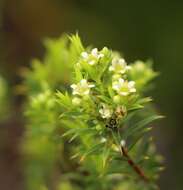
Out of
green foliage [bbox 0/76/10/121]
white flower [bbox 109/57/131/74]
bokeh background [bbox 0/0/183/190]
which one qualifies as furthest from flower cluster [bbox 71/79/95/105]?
bokeh background [bbox 0/0/183/190]

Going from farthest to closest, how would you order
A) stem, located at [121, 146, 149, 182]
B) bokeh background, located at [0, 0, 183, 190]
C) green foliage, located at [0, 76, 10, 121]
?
1. bokeh background, located at [0, 0, 183, 190]
2. green foliage, located at [0, 76, 10, 121]
3. stem, located at [121, 146, 149, 182]

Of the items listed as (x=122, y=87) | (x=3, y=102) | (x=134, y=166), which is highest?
(x=3, y=102)

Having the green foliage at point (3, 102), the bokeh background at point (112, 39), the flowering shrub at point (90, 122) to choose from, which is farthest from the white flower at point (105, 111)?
the bokeh background at point (112, 39)

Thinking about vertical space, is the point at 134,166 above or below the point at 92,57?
below

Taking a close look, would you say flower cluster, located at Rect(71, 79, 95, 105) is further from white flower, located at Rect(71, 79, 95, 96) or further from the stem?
the stem

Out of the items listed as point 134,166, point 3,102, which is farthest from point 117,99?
point 3,102

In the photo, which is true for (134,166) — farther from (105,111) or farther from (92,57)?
(92,57)

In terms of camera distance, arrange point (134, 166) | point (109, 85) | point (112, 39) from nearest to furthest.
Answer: point (109, 85) → point (134, 166) → point (112, 39)
